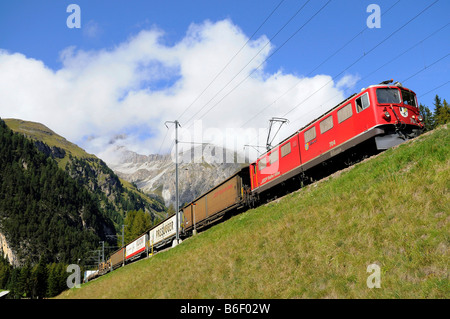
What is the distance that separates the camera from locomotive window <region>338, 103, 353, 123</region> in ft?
66.8

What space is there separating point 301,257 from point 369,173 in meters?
6.30

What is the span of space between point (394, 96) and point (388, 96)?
494mm

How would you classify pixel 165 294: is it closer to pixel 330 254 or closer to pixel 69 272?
pixel 330 254

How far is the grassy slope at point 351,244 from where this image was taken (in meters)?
8.59


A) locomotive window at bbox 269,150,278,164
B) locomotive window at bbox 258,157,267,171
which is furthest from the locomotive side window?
locomotive window at bbox 258,157,267,171

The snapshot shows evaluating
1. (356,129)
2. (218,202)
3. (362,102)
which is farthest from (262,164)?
(362,102)

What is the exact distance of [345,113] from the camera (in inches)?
815

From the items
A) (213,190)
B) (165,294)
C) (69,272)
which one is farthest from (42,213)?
(165,294)

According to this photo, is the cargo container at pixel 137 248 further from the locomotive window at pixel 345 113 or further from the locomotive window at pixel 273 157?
the locomotive window at pixel 345 113

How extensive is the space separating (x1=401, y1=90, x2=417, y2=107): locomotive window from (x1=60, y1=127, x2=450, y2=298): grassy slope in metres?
4.47

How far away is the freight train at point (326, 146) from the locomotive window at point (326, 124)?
0.21 feet

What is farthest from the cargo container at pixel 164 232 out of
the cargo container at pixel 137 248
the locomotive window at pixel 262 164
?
the locomotive window at pixel 262 164
